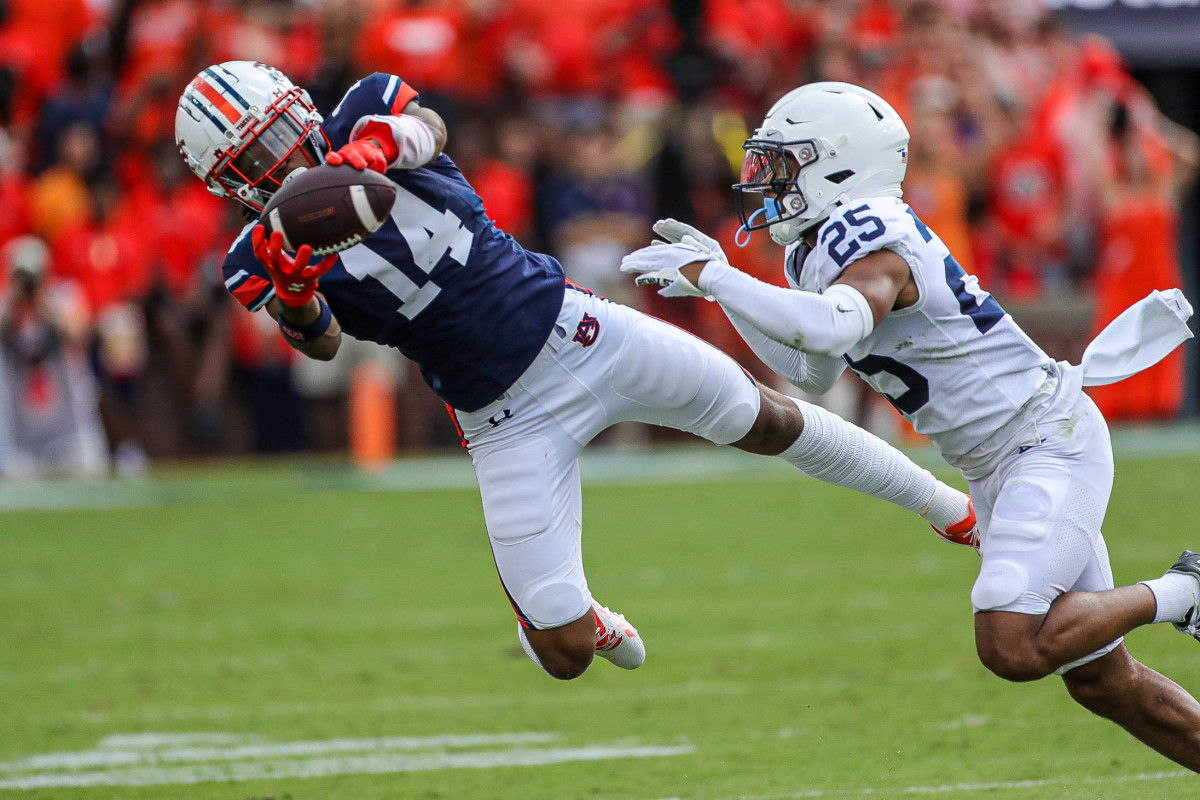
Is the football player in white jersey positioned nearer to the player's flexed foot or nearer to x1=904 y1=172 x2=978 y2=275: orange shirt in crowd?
the player's flexed foot

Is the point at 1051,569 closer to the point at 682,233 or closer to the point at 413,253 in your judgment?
the point at 682,233

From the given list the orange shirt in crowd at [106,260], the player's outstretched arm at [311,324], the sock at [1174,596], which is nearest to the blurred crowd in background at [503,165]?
the orange shirt in crowd at [106,260]

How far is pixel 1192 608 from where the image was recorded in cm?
386

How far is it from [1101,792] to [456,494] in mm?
6758

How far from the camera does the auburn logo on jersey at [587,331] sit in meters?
4.35

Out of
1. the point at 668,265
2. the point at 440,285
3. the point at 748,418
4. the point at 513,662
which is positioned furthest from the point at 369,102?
the point at 513,662

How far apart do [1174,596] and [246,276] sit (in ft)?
8.47

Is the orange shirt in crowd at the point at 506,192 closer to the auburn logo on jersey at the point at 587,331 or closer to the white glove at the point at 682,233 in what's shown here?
the auburn logo on jersey at the point at 587,331

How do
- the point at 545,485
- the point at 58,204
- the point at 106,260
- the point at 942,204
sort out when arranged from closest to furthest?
the point at 545,485
the point at 106,260
the point at 58,204
the point at 942,204

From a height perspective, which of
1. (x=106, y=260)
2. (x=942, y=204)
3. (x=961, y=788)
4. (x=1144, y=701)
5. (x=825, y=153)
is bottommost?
(x=106, y=260)

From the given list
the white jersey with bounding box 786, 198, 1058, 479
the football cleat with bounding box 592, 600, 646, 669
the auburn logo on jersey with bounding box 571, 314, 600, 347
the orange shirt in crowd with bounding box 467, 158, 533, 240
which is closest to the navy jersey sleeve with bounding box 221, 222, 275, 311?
the auburn logo on jersey with bounding box 571, 314, 600, 347

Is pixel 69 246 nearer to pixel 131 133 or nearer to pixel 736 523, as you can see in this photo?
pixel 131 133

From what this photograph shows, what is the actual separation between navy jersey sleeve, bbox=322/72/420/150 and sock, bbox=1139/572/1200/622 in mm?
2263

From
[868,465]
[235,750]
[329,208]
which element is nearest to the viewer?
[329,208]
